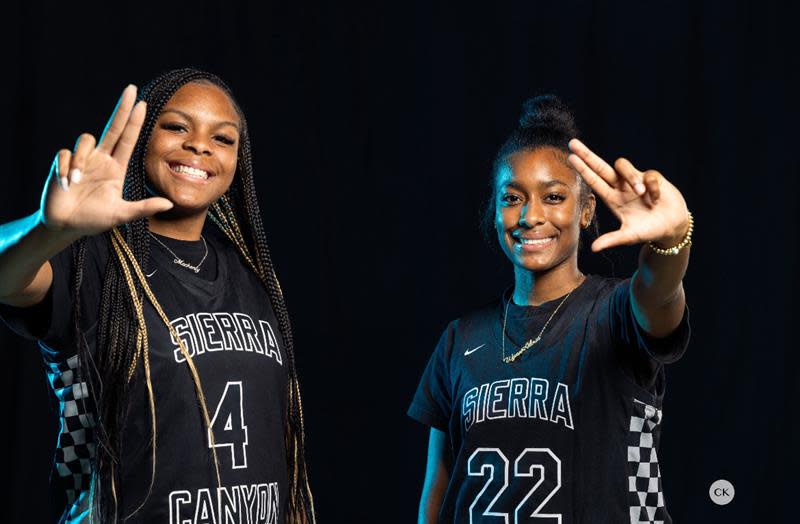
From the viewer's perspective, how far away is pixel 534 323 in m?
1.95

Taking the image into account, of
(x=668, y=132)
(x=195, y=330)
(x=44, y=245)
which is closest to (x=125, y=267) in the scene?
(x=195, y=330)

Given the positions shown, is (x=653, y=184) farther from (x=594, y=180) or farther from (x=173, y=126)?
(x=173, y=126)

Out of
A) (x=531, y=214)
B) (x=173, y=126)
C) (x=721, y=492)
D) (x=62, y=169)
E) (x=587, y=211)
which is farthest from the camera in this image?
(x=721, y=492)

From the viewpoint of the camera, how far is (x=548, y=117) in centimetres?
208

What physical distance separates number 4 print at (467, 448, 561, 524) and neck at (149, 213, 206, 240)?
0.64 metres

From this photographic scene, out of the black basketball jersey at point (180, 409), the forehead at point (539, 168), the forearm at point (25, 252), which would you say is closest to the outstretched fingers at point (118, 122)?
the forearm at point (25, 252)

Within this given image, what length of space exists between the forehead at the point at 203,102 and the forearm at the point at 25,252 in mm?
441

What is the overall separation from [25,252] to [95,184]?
0.45ft

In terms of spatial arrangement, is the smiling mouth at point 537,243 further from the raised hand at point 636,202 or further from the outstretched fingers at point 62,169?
the outstretched fingers at point 62,169

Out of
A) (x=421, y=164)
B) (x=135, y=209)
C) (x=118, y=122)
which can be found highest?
(x=421, y=164)

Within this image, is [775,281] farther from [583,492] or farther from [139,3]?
[139,3]

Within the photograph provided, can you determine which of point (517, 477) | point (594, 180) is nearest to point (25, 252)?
point (594, 180)

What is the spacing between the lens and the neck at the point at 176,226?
1822mm

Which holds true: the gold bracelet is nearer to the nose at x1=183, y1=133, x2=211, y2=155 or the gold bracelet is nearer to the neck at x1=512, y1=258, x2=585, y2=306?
the neck at x1=512, y1=258, x2=585, y2=306
